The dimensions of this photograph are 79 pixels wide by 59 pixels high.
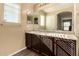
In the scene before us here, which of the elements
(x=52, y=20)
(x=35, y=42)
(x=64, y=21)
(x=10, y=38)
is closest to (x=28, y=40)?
(x=35, y=42)

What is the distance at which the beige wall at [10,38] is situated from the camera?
1645 millimetres

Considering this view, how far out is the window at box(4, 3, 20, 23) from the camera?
5.31ft

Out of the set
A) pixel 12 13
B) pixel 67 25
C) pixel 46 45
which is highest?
pixel 12 13

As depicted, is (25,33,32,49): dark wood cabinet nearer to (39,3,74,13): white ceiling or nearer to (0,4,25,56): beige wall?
(0,4,25,56): beige wall

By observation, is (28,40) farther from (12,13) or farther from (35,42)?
(12,13)

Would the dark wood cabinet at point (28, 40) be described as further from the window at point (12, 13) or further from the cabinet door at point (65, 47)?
the cabinet door at point (65, 47)

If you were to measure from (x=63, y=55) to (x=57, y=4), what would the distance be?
76 centimetres

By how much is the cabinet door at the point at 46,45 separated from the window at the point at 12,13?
1.69ft

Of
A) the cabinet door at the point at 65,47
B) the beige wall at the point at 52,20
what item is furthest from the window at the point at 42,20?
the cabinet door at the point at 65,47

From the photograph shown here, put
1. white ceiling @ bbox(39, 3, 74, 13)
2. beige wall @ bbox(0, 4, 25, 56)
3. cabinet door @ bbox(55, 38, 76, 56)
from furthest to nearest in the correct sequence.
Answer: beige wall @ bbox(0, 4, 25, 56) → white ceiling @ bbox(39, 3, 74, 13) → cabinet door @ bbox(55, 38, 76, 56)

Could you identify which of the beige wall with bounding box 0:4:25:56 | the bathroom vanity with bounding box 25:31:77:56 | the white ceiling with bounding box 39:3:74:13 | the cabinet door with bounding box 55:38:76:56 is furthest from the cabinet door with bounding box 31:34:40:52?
the white ceiling with bounding box 39:3:74:13

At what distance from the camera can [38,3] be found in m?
1.56

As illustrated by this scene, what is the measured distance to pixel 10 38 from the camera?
1707 mm

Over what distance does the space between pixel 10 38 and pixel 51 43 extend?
2.22 ft
